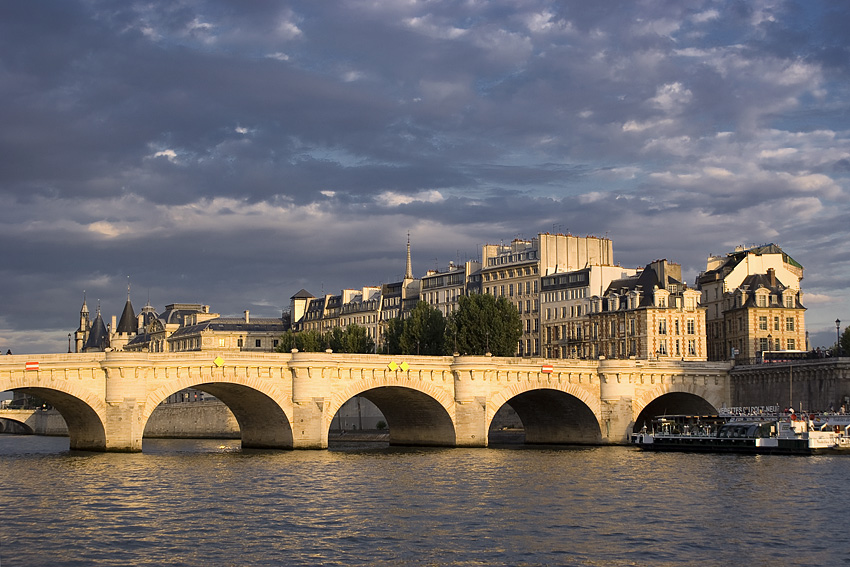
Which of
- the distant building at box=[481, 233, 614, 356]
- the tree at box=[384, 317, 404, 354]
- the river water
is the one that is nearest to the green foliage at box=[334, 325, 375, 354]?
the tree at box=[384, 317, 404, 354]

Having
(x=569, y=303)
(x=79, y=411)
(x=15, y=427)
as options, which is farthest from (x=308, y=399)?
(x=15, y=427)

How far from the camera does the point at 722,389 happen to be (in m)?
92.2

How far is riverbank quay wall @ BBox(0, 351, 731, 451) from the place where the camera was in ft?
229

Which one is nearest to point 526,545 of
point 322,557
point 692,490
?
point 322,557

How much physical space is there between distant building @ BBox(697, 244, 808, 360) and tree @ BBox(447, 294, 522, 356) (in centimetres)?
2027

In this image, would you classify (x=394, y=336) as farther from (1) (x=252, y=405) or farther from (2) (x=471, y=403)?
(1) (x=252, y=405)

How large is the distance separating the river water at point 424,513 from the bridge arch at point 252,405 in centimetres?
555

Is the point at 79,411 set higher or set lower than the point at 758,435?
higher

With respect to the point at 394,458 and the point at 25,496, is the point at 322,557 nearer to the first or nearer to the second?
the point at 25,496

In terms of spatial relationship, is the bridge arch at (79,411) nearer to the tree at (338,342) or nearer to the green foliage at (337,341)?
the tree at (338,342)

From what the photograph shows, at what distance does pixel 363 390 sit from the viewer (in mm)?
77438

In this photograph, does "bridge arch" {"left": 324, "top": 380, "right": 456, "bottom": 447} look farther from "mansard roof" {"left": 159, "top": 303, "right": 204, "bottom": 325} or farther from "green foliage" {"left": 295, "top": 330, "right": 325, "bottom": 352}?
"mansard roof" {"left": 159, "top": 303, "right": 204, "bottom": 325}

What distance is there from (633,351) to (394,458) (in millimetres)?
44310

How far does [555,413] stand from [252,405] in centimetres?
2493
